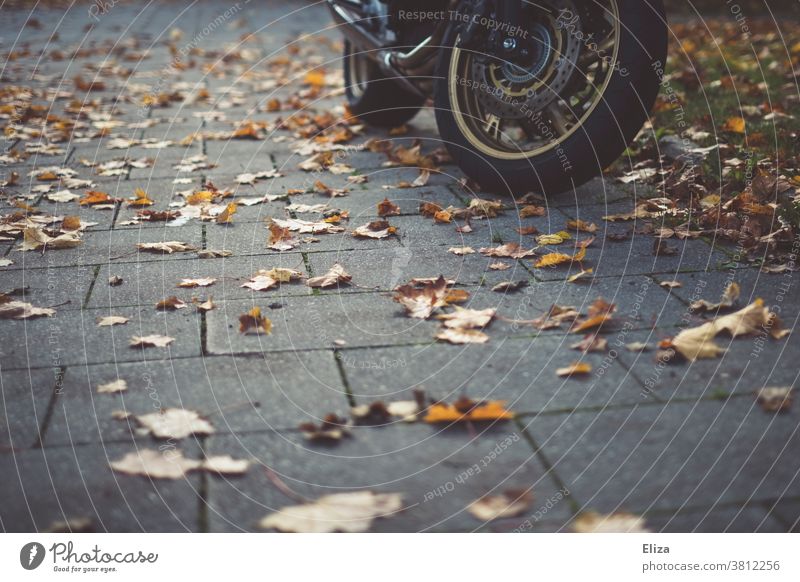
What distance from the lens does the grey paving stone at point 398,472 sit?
72.5 inches

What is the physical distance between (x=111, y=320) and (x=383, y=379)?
1.02 meters

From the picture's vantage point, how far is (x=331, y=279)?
3135 mm

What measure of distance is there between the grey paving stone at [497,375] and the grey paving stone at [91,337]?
0.56 m

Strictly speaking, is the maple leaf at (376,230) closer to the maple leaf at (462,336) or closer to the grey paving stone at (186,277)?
the grey paving stone at (186,277)

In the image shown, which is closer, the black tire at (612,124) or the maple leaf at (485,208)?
the black tire at (612,124)

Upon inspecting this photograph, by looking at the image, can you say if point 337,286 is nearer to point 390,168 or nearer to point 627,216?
point 627,216

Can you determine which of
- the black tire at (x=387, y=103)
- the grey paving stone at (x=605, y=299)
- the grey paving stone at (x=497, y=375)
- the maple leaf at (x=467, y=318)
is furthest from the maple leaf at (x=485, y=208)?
the black tire at (x=387, y=103)

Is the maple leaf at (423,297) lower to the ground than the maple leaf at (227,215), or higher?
lower

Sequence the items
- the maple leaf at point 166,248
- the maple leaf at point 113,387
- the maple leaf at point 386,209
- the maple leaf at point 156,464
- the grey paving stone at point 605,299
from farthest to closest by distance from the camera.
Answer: the maple leaf at point 386,209 < the maple leaf at point 166,248 < the grey paving stone at point 605,299 < the maple leaf at point 113,387 < the maple leaf at point 156,464

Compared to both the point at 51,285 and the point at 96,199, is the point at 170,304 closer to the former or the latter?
the point at 51,285

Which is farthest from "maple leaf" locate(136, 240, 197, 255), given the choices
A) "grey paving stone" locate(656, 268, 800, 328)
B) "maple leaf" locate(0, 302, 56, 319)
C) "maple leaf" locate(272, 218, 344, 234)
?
"grey paving stone" locate(656, 268, 800, 328)

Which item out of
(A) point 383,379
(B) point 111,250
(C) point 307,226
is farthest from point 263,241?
(A) point 383,379

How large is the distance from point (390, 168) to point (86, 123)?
272 cm

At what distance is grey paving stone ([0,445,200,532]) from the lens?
1836mm
